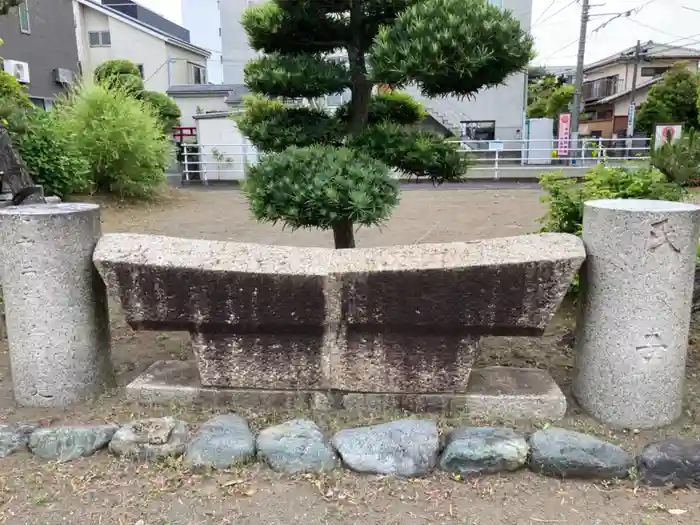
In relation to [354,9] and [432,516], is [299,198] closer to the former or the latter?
[354,9]

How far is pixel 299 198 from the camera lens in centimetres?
313

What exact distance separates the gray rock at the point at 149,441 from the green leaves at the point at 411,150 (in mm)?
1978

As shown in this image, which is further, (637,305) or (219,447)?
(637,305)

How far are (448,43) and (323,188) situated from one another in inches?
39.1

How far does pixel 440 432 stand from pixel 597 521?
728mm

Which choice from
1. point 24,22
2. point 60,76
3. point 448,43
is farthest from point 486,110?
point 448,43

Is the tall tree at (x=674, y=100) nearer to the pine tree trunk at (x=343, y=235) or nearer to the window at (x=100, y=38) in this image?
the window at (x=100, y=38)

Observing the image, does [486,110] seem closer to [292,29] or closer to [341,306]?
[292,29]

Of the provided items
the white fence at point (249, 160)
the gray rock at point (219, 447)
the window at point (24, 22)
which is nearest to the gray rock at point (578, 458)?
the gray rock at point (219, 447)

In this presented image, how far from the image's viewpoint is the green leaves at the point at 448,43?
3125mm

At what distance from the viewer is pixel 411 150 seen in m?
3.71

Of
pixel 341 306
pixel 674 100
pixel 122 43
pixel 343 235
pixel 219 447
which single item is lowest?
pixel 219 447

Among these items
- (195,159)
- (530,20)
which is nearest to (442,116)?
(530,20)

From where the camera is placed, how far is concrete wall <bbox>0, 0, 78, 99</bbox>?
1580 centimetres
